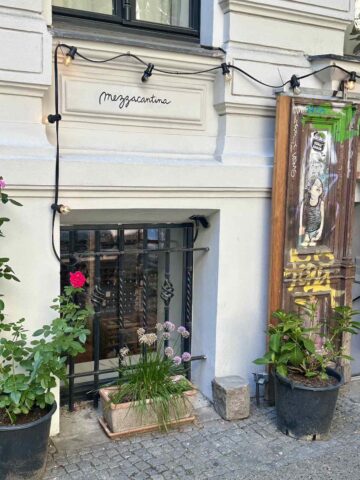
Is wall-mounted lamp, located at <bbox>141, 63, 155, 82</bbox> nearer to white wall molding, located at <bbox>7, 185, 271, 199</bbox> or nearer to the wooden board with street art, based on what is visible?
white wall molding, located at <bbox>7, 185, 271, 199</bbox>

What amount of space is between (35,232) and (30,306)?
54 centimetres

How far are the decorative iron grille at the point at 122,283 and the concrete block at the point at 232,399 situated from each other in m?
0.64

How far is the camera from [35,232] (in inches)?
151

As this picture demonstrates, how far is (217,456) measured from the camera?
3891 millimetres

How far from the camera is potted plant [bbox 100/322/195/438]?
4.08 metres

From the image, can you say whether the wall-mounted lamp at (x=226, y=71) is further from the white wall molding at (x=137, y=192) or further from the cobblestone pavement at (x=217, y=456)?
the cobblestone pavement at (x=217, y=456)

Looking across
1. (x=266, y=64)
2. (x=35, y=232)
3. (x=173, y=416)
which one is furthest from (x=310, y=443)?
(x=266, y=64)

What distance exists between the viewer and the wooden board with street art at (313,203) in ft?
14.9

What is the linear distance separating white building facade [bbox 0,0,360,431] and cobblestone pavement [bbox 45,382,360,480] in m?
0.67

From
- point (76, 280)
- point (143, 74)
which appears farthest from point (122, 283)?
point (143, 74)

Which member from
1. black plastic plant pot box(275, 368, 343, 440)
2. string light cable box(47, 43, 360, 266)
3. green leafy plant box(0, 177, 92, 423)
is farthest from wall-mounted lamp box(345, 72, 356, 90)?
green leafy plant box(0, 177, 92, 423)

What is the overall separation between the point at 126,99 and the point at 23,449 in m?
2.64

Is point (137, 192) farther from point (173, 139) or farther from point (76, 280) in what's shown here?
point (76, 280)

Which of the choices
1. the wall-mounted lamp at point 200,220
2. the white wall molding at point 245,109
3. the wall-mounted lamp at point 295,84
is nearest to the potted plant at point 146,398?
the wall-mounted lamp at point 200,220
